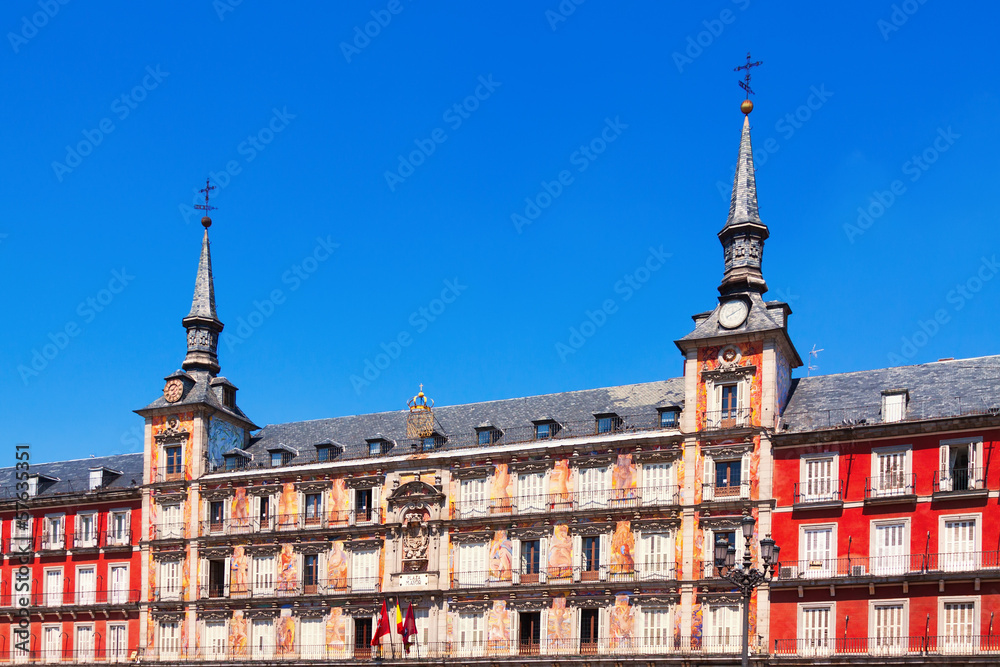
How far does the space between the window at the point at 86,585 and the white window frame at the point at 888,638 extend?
45218mm

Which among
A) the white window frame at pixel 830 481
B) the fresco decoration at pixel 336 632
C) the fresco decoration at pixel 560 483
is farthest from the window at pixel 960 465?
the fresco decoration at pixel 336 632

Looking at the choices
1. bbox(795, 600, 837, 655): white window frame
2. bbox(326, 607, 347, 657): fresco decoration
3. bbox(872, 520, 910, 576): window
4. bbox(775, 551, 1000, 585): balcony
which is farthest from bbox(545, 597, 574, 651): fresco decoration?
bbox(872, 520, 910, 576): window

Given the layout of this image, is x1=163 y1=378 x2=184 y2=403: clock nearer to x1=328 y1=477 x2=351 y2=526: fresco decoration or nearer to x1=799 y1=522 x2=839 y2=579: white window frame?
x1=328 y1=477 x2=351 y2=526: fresco decoration


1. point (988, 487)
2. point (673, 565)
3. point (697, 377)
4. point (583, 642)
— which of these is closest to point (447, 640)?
point (583, 642)

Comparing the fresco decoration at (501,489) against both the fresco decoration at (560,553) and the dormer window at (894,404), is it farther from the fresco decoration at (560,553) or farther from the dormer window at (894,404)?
the dormer window at (894,404)

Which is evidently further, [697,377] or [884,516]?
[697,377]

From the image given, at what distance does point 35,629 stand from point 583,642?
35.9 meters

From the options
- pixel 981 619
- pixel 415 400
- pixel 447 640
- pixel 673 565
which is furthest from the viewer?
pixel 415 400

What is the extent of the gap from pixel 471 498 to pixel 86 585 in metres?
25.9

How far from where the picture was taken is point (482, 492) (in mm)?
66312

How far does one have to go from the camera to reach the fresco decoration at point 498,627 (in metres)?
63.6

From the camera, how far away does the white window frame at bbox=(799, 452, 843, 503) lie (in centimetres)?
5834

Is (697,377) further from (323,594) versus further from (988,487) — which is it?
(323,594)

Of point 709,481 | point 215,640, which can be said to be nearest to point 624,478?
point 709,481
